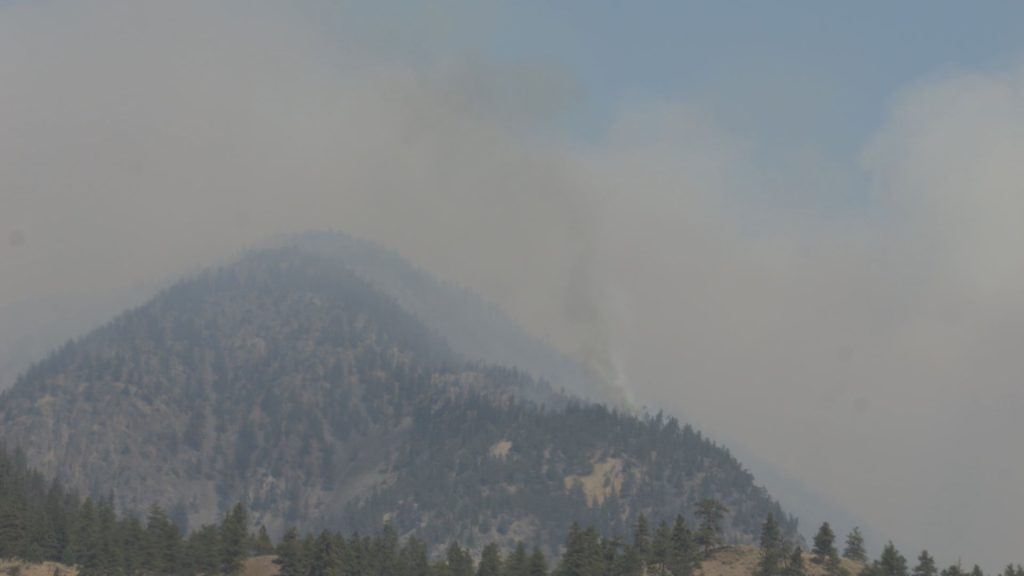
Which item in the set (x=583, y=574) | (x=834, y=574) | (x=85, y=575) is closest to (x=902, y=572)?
(x=834, y=574)

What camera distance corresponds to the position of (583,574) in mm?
199875

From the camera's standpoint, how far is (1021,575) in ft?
655

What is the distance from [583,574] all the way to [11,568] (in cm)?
9096

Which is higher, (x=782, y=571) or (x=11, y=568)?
(x=782, y=571)

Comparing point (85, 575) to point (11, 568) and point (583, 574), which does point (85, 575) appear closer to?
point (11, 568)

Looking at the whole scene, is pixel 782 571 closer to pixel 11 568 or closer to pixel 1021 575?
pixel 1021 575

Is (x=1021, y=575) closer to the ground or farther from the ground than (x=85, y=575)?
farther from the ground

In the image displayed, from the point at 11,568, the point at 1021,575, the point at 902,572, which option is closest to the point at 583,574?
the point at 902,572

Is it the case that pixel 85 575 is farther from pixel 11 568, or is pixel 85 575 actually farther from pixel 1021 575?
pixel 1021 575

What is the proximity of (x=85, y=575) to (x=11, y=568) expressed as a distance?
39.2ft

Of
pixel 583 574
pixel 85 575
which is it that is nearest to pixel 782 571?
pixel 583 574

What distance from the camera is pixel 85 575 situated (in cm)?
19900

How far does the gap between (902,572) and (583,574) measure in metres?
50.6

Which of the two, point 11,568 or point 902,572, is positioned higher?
point 902,572
